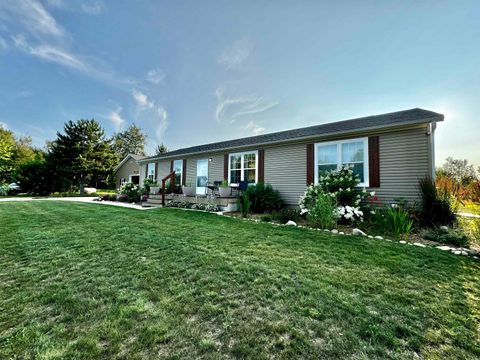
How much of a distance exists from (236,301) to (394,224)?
4604 millimetres

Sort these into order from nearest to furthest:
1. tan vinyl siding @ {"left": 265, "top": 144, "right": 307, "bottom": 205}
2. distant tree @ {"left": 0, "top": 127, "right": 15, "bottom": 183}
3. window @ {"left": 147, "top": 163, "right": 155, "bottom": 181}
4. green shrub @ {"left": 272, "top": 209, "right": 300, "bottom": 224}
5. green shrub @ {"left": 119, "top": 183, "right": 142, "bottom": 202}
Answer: green shrub @ {"left": 272, "top": 209, "right": 300, "bottom": 224} → tan vinyl siding @ {"left": 265, "top": 144, "right": 307, "bottom": 205} → green shrub @ {"left": 119, "top": 183, "right": 142, "bottom": 202} → window @ {"left": 147, "top": 163, "right": 155, "bottom": 181} → distant tree @ {"left": 0, "top": 127, "right": 15, "bottom": 183}

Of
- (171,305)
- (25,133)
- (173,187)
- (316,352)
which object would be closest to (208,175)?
(173,187)

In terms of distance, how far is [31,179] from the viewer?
23453 mm

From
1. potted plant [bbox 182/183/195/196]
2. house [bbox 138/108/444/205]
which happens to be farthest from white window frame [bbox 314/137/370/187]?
potted plant [bbox 182/183/195/196]

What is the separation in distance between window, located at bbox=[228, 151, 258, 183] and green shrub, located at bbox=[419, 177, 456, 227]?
20.2ft

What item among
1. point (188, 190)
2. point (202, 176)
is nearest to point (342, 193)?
point (202, 176)

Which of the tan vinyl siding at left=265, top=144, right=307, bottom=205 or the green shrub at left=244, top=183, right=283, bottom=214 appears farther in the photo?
the tan vinyl siding at left=265, top=144, right=307, bottom=205

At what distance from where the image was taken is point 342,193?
659 cm

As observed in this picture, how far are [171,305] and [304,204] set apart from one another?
19.5ft

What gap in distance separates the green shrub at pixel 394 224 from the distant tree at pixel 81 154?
28522 millimetres

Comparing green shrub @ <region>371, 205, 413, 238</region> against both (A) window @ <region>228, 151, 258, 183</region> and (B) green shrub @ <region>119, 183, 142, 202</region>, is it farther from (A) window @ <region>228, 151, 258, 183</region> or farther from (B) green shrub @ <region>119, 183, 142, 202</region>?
(B) green shrub @ <region>119, 183, 142, 202</region>

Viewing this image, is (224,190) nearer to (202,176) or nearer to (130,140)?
(202,176)

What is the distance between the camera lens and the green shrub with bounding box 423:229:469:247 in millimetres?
4371

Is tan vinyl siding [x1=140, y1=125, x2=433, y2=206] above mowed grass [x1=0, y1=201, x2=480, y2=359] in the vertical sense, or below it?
above
